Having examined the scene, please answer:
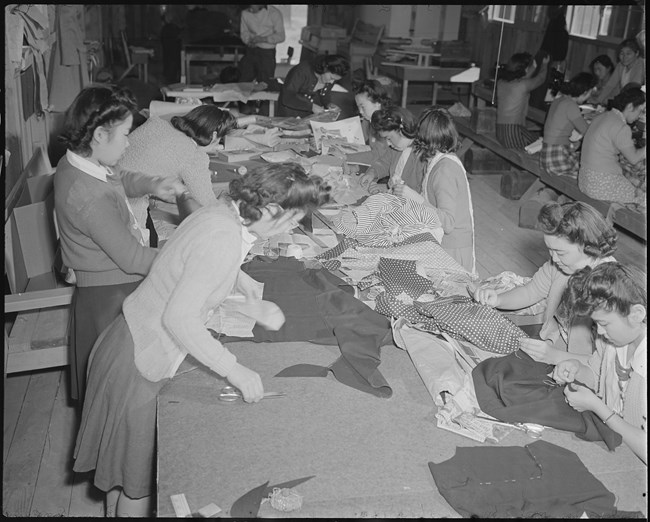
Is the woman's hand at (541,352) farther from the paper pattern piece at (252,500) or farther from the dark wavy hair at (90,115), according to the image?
the dark wavy hair at (90,115)

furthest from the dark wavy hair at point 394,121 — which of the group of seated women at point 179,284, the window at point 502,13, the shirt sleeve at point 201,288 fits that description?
the window at point 502,13

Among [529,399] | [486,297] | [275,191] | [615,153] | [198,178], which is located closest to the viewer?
[275,191]

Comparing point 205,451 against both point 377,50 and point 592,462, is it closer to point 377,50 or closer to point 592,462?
point 592,462

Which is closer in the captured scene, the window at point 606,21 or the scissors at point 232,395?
the scissors at point 232,395

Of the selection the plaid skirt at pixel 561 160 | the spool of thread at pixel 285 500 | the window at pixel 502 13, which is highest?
the window at pixel 502 13

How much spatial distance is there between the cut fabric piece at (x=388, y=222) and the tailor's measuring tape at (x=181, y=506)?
1980 millimetres

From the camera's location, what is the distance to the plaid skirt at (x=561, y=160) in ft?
22.8

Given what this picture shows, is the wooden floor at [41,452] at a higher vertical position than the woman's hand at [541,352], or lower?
lower

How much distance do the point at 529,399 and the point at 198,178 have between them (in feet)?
6.61

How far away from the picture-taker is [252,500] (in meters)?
1.95

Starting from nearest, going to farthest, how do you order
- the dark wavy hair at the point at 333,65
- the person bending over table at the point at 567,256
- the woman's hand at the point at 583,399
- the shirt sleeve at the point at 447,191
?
the woman's hand at the point at 583,399 → the person bending over table at the point at 567,256 → the shirt sleeve at the point at 447,191 → the dark wavy hair at the point at 333,65

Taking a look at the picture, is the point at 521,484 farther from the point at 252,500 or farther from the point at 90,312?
the point at 90,312

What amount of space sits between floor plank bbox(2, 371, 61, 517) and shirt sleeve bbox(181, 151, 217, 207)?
1407mm

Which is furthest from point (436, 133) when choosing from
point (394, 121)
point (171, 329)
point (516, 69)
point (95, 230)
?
point (516, 69)
